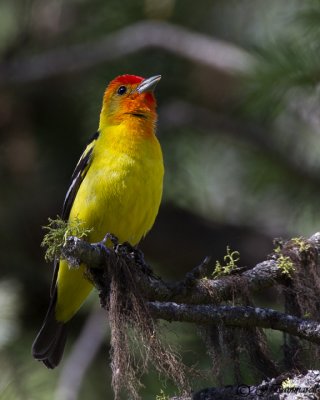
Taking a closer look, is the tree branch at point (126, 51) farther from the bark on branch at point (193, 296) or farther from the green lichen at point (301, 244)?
the bark on branch at point (193, 296)

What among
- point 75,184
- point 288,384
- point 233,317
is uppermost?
point 75,184

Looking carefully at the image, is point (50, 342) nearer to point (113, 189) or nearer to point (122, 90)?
point (113, 189)

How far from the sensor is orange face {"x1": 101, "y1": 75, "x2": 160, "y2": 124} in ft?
15.7

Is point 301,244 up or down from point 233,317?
up

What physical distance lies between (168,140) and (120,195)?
192 cm

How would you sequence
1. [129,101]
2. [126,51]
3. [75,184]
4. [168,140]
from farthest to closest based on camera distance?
[168,140]
[126,51]
[129,101]
[75,184]

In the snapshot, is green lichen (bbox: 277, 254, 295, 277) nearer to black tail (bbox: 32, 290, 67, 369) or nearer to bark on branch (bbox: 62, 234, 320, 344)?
bark on branch (bbox: 62, 234, 320, 344)

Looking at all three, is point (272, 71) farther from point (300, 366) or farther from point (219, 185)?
point (219, 185)

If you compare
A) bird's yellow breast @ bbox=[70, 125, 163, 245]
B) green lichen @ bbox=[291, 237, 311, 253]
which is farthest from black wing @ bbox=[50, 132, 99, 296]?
green lichen @ bbox=[291, 237, 311, 253]

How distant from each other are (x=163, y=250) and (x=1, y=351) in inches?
74.1

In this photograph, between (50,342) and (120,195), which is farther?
(50,342)

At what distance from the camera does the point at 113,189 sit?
4105 mm

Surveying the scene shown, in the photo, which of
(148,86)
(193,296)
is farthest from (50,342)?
(193,296)

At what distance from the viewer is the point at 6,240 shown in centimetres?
574
